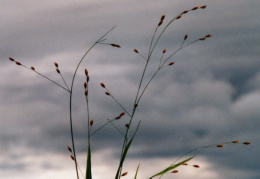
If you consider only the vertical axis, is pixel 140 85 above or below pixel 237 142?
above

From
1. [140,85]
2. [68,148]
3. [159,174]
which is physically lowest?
[159,174]

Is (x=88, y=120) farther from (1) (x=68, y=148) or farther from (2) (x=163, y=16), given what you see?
(2) (x=163, y=16)

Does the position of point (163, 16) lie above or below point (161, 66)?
above

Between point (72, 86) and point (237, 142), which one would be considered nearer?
point (237, 142)

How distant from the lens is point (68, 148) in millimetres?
4703

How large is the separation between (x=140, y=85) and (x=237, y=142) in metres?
1.14

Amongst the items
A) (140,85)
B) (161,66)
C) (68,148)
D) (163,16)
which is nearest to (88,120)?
(68,148)

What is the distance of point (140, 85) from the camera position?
4.83 metres

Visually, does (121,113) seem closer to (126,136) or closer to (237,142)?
(126,136)

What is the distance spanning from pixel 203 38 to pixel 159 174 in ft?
4.69

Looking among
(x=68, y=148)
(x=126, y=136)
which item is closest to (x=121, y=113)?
(x=126, y=136)

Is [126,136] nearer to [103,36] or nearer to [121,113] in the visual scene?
[121,113]

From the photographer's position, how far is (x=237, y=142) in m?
4.40

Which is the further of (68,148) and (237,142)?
(68,148)
